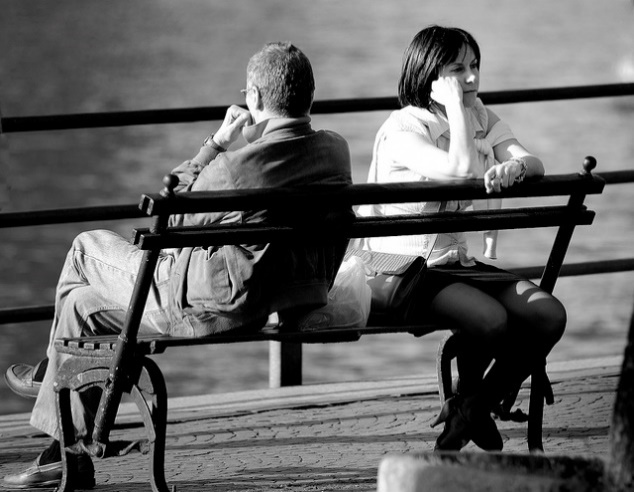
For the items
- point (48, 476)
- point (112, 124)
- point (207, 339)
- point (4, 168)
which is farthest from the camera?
point (4, 168)

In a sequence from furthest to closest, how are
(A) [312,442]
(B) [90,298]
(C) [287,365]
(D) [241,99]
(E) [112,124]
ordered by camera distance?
(D) [241,99] → (C) [287,365] → (E) [112,124] → (A) [312,442] → (B) [90,298]

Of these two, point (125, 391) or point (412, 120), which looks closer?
point (125, 391)

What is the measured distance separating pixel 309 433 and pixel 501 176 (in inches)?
58.1

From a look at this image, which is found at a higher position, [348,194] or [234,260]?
[348,194]

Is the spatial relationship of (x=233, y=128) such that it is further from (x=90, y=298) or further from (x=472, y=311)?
(x=472, y=311)

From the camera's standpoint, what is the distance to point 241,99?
27.1 metres

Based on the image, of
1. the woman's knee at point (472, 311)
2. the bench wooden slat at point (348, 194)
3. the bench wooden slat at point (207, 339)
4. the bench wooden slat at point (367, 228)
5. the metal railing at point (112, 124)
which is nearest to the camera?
the bench wooden slat at point (348, 194)

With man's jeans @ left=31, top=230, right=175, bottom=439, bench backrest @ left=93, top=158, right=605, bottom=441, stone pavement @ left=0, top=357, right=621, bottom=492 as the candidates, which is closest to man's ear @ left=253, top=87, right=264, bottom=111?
bench backrest @ left=93, top=158, right=605, bottom=441

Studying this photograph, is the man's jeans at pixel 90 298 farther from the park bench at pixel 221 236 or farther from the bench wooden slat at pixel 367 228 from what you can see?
the bench wooden slat at pixel 367 228

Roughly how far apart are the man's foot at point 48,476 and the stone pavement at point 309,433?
0.08 metres

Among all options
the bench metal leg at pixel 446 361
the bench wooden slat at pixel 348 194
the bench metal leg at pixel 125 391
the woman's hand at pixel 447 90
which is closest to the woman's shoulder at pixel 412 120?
the woman's hand at pixel 447 90

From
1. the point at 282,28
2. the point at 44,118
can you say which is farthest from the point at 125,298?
the point at 282,28

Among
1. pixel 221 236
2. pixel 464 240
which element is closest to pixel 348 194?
pixel 221 236

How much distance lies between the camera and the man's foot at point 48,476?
4.33m
